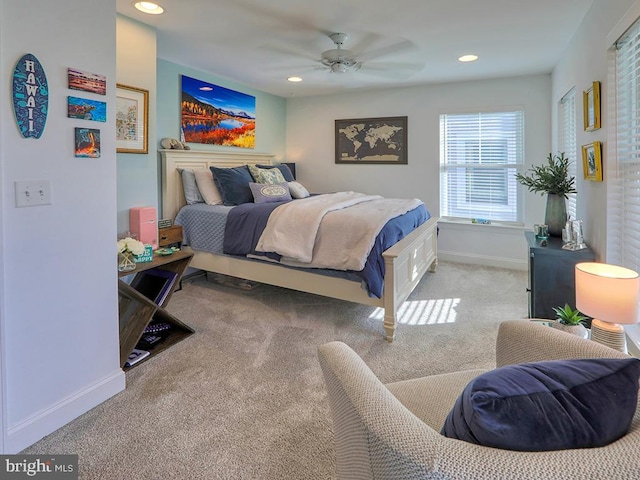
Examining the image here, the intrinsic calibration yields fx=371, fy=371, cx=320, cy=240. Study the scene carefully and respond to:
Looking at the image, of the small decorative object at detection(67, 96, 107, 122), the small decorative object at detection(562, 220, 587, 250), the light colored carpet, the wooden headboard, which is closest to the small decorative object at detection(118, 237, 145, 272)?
the light colored carpet

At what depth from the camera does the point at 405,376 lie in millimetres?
2207

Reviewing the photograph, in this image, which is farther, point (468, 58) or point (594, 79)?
point (468, 58)

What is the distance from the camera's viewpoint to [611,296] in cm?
156

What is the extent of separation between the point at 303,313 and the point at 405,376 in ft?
3.95

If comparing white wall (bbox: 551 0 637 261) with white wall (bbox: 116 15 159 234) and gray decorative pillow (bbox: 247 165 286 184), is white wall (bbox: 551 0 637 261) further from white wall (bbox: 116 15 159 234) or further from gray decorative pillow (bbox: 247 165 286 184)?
white wall (bbox: 116 15 159 234)

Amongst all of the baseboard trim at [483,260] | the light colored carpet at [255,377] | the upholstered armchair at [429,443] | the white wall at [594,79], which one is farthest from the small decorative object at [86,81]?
the baseboard trim at [483,260]

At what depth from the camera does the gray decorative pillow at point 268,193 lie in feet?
12.8

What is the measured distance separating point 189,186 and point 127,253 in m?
1.62

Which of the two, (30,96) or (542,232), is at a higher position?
(30,96)

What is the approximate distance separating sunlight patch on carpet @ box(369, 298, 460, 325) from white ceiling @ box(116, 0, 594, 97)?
91.8 inches

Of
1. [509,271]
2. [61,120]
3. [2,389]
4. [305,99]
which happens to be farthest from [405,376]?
[305,99]

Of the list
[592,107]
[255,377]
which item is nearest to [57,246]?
[255,377]

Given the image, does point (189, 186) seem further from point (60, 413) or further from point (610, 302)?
point (610, 302)

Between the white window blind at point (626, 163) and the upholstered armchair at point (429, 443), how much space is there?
4.41 ft
